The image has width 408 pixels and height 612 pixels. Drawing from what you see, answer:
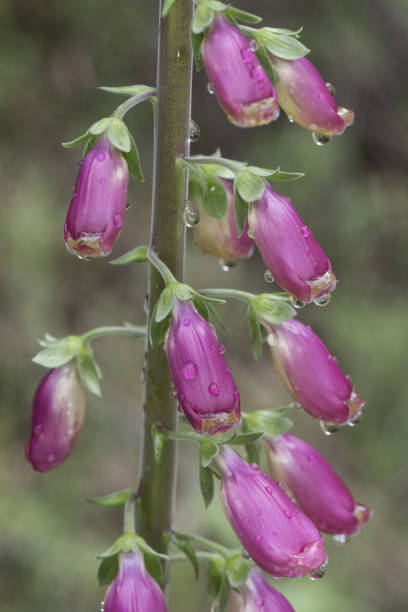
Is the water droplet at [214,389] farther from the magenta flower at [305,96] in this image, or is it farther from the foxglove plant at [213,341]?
the magenta flower at [305,96]

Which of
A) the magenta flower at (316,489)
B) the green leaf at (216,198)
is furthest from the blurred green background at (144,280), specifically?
the green leaf at (216,198)

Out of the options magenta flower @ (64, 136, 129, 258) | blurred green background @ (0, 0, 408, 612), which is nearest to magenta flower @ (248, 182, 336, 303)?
magenta flower @ (64, 136, 129, 258)

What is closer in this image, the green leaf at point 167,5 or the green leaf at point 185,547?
the green leaf at point 167,5

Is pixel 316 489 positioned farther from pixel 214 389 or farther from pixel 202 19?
pixel 202 19

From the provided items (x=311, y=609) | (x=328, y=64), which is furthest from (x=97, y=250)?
(x=328, y=64)

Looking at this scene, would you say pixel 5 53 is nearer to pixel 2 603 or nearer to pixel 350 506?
pixel 2 603

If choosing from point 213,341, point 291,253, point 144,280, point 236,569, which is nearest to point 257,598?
point 236,569

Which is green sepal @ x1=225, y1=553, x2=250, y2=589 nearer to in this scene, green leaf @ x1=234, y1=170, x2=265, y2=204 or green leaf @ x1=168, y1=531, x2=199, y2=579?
green leaf @ x1=168, y1=531, x2=199, y2=579
